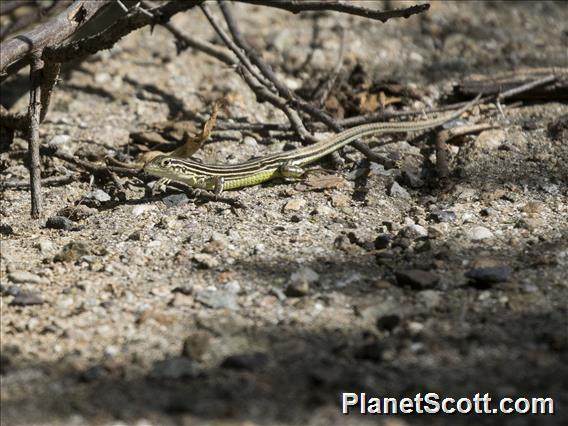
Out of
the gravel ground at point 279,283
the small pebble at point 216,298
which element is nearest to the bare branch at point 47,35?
the gravel ground at point 279,283

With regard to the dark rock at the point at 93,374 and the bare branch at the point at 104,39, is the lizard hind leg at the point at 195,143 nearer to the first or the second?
the bare branch at the point at 104,39

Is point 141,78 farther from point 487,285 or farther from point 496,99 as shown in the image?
point 487,285

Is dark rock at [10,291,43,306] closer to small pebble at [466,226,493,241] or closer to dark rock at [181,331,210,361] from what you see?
dark rock at [181,331,210,361]

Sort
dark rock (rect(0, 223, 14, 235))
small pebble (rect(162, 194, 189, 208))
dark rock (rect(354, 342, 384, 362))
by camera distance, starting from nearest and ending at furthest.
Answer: dark rock (rect(354, 342, 384, 362))
dark rock (rect(0, 223, 14, 235))
small pebble (rect(162, 194, 189, 208))

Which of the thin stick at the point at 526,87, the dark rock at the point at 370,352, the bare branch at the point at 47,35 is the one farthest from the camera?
the thin stick at the point at 526,87

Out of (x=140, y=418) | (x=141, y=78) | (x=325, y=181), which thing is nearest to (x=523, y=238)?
(x=325, y=181)

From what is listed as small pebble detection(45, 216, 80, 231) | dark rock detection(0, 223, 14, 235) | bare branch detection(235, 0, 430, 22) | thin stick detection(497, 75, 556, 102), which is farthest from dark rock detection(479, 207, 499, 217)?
dark rock detection(0, 223, 14, 235)
